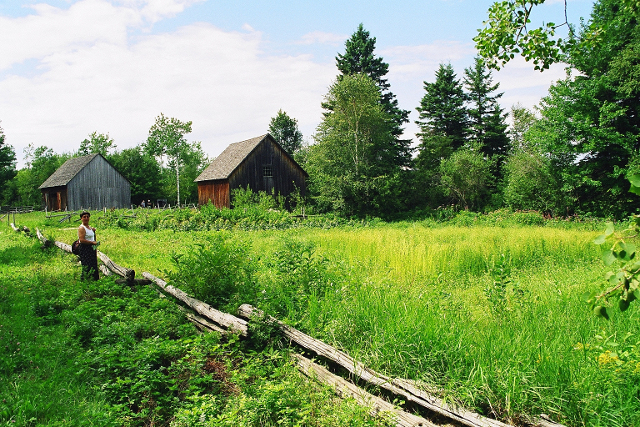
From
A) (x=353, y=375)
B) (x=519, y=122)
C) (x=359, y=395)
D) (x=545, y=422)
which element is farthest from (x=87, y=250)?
(x=519, y=122)

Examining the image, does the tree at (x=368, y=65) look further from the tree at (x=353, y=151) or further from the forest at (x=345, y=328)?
the forest at (x=345, y=328)

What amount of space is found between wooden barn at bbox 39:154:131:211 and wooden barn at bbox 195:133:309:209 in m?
14.6

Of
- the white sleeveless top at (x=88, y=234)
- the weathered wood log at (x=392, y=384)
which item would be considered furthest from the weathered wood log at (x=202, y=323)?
the white sleeveless top at (x=88, y=234)

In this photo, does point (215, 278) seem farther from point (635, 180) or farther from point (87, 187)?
point (87, 187)

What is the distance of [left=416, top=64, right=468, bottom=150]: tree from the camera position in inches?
1537

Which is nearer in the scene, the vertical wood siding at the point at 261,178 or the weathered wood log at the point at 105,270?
the weathered wood log at the point at 105,270

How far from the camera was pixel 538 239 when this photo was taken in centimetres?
1178

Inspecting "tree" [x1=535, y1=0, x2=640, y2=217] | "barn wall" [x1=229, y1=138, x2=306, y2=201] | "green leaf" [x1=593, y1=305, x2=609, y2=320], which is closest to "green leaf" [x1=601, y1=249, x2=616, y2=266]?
"green leaf" [x1=593, y1=305, x2=609, y2=320]

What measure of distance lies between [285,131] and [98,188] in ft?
109

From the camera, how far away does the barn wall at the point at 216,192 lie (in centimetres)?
3188

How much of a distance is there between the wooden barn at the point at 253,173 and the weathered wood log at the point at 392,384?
27.5 meters

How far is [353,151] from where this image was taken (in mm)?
29094

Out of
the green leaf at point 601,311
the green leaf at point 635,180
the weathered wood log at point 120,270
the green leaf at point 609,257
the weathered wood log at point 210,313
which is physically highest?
the green leaf at point 635,180

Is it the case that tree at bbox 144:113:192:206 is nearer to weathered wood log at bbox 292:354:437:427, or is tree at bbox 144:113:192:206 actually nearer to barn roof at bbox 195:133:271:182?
barn roof at bbox 195:133:271:182
